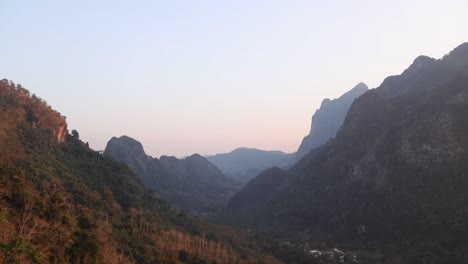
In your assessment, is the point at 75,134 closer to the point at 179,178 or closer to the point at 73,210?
the point at 73,210

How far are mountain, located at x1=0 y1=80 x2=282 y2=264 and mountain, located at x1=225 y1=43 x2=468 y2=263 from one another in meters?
19.0

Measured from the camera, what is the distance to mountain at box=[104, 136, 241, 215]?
130 metres

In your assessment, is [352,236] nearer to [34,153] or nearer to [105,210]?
[105,210]

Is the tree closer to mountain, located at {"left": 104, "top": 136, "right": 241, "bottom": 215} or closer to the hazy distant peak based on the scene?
mountain, located at {"left": 104, "top": 136, "right": 241, "bottom": 215}

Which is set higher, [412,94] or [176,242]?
[412,94]

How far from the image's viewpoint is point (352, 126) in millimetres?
103188

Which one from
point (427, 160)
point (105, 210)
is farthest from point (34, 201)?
point (427, 160)

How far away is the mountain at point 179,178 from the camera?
130 meters

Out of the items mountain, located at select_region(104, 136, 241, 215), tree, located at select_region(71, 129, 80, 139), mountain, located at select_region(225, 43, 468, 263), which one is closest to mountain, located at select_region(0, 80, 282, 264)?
tree, located at select_region(71, 129, 80, 139)

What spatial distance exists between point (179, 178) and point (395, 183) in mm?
99534

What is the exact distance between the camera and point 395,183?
243 ft

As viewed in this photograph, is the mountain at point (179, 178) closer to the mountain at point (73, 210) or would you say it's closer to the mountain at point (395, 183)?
the mountain at point (395, 183)

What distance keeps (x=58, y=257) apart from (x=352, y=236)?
56549mm

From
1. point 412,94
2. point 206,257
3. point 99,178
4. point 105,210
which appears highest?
point 412,94
